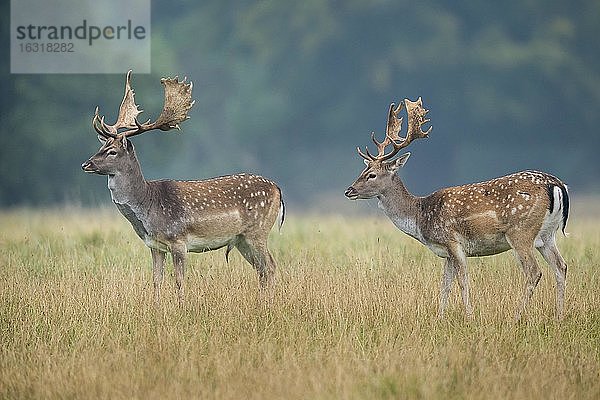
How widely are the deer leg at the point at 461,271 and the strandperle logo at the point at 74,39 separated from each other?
2294 centimetres

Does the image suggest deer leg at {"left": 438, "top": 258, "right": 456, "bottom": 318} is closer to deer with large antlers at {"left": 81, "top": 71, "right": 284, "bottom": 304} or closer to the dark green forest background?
deer with large antlers at {"left": 81, "top": 71, "right": 284, "bottom": 304}

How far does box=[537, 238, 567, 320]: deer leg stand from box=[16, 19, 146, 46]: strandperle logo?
24.2 meters

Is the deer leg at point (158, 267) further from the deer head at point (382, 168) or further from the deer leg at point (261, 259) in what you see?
the deer head at point (382, 168)

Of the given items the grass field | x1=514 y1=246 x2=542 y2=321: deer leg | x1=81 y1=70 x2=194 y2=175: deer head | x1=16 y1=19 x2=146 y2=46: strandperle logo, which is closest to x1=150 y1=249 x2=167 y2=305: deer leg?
the grass field

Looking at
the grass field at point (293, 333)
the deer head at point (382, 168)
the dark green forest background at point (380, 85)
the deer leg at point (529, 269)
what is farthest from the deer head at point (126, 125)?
the dark green forest background at point (380, 85)

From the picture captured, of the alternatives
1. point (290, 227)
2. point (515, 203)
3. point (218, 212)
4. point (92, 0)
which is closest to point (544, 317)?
point (515, 203)

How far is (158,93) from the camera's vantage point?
101ft

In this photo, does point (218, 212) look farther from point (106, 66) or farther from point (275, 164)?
point (275, 164)

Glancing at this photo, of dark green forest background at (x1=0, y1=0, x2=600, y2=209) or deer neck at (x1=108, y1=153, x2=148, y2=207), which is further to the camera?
dark green forest background at (x1=0, y1=0, x2=600, y2=209)

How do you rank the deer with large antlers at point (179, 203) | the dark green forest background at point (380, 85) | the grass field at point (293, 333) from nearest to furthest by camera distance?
1. the grass field at point (293, 333)
2. the deer with large antlers at point (179, 203)
3. the dark green forest background at point (380, 85)

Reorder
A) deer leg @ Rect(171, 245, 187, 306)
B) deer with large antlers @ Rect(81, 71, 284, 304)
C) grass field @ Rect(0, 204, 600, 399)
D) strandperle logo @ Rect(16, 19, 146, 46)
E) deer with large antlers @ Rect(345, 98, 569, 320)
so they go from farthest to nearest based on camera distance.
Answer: strandperle logo @ Rect(16, 19, 146, 46) → deer with large antlers @ Rect(81, 71, 284, 304) → deer leg @ Rect(171, 245, 187, 306) → deer with large antlers @ Rect(345, 98, 569, 320) → grass field @ Rect(0, 204, 600, 399)

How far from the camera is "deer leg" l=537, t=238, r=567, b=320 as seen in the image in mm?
8202

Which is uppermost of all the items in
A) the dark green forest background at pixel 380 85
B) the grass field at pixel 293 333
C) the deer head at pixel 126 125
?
the dark green forest background at pixel 380 85

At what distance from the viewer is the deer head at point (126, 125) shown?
8625mm
